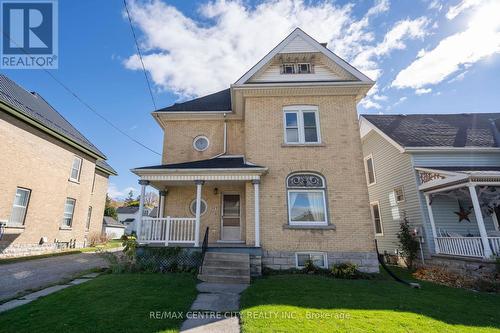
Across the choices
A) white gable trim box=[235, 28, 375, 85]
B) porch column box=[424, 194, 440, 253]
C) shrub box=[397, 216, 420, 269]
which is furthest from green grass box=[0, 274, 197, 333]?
porch column box=[424, 194, 440, 253]

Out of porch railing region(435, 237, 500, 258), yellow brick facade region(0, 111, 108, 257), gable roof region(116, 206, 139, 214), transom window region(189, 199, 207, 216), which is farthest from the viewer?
gable roof region(116, 206, 139, 214)

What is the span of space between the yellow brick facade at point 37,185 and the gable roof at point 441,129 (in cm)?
1848

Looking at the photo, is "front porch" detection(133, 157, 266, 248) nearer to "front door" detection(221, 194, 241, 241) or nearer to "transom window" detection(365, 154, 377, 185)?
"front door" detection(221, 194, 241, 241)

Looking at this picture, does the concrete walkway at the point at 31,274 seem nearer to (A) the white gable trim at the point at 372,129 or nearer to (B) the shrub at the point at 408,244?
(B) the shrub at the point at 408,244

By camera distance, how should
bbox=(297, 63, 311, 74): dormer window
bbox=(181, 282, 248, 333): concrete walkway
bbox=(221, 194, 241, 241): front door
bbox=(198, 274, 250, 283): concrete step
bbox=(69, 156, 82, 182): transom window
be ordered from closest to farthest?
bbox=(181, 282, 248, 333): concrete walkway < bbox=(198, 274, 250, 283): concrete step < bbox=(221, 194, 241, 241): front door < bbox=(297, 63, 311, 74): dormer window < bbox=(69, 156, 82, 182): transom window

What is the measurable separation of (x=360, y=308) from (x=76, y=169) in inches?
728

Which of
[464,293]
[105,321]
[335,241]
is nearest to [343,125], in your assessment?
[335,241]

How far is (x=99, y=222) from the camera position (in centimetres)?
2103

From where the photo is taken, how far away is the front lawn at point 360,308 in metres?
4.36

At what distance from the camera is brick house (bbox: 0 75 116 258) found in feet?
38.5

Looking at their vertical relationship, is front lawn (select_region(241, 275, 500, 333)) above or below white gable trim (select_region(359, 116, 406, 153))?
below

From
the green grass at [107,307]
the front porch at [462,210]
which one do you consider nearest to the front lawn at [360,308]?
the green grass at [107,307]

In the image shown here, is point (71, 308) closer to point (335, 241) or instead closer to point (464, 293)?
point (335, 241)

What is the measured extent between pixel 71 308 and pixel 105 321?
121cm
